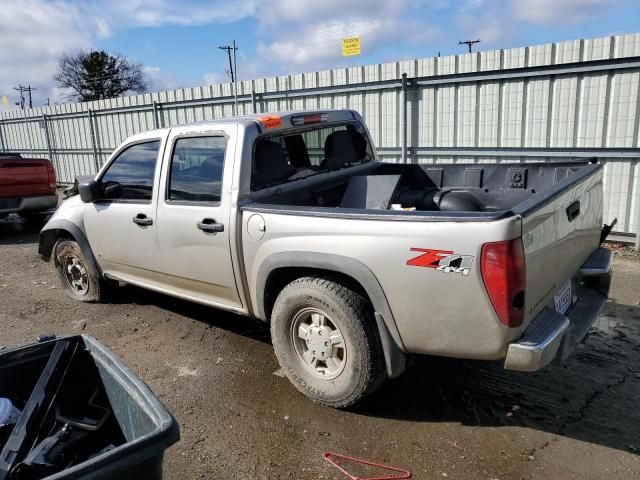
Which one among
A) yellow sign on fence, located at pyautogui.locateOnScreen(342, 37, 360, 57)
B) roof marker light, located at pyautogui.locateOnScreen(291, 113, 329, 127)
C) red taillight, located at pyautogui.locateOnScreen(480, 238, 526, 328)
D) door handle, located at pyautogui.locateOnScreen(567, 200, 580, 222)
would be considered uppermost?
yellow sign on fence, located at pyautogui.locateOnScreen(342, 37, 360, 57)

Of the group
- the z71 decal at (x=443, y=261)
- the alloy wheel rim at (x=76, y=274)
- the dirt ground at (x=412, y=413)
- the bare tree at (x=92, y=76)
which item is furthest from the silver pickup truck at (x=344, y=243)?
the bare tree at (x=92, y=76)

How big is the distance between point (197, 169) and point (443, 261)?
226cm

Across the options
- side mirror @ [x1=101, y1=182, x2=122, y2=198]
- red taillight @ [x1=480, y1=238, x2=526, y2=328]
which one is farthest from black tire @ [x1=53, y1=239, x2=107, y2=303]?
red taillight @ [x1=480, y1=238, x2=526, y2=328]

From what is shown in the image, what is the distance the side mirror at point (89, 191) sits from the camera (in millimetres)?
4824

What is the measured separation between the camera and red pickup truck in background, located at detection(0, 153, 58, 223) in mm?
9359

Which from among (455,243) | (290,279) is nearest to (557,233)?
(455,243)

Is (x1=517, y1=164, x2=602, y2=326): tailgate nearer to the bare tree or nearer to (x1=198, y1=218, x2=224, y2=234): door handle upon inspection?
(x1=198, y1=218, x2=224, y2=234): door handle

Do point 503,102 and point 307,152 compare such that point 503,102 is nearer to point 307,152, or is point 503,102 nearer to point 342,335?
point 307,152

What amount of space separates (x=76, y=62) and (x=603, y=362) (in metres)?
55.7

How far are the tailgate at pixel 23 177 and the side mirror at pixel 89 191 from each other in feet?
18.4

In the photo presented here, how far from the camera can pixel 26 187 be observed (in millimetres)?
9648

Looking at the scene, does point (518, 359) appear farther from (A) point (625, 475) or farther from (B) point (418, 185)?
(B) point (418, 185)

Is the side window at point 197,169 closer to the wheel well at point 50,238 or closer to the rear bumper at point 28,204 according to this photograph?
the wheel well at point 50,238

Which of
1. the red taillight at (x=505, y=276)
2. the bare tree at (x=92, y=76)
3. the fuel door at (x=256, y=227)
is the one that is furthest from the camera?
the bare tree at (x=92, y=76)
